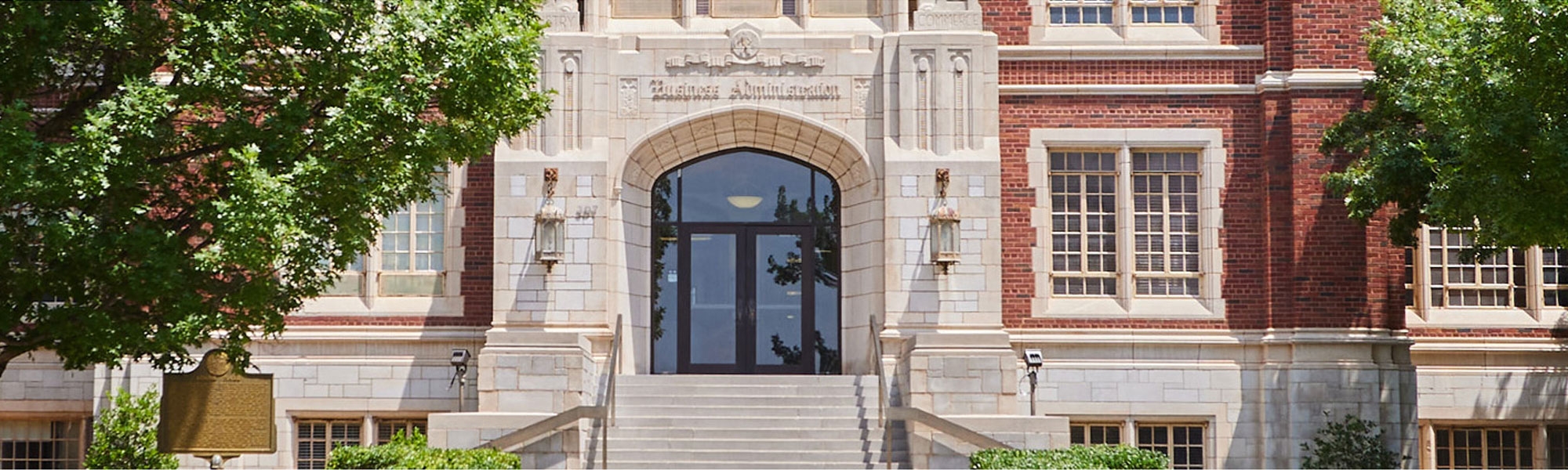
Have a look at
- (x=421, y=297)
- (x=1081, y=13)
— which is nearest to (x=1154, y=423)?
(x=1081, y=13)

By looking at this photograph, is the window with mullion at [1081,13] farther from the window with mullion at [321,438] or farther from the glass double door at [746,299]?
the window with mullion at [321,438]

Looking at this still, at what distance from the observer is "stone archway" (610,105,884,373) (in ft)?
68.1

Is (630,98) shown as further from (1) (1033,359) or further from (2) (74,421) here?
(2) (74,421)

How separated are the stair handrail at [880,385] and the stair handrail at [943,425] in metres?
0.17

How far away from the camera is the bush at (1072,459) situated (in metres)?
16.9

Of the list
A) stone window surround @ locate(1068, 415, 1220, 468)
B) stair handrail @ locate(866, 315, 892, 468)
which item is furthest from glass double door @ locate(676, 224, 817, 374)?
stone window surround @ locate(1068, 415, 1220, 468)

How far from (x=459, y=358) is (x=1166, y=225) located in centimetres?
853

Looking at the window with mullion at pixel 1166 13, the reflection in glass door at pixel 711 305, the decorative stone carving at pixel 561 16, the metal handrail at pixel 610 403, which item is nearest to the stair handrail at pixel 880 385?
the reflection in glass door at pixel 711 305

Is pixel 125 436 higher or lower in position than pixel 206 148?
lower

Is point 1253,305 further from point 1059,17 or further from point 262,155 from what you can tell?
point 262,155

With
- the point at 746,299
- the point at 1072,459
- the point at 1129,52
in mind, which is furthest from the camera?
the point at 746,299

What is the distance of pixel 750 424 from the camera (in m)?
19.1

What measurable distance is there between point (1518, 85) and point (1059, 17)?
8.47 m

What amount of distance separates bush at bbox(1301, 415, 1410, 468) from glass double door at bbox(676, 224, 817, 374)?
6174mm
